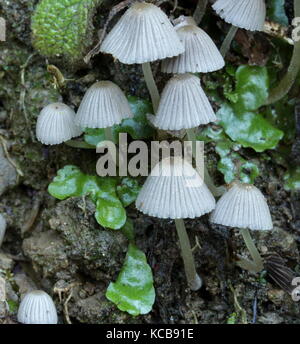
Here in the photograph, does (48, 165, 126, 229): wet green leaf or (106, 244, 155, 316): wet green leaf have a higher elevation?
(48, 165, 126, 229): wet green leaf

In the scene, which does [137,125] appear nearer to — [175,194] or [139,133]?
[139,133]

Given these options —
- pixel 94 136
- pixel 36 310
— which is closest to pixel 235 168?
pixel 94 136

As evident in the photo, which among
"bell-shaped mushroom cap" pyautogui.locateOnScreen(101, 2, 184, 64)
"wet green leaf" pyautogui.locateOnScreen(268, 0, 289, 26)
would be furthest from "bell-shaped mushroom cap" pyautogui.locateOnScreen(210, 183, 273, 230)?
"wet green leaf" pyautogui.locateOnScreen(268, 0, 289, 26)

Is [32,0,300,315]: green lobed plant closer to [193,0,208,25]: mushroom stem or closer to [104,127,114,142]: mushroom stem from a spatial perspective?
[104,127,114,142]: mushroom stem

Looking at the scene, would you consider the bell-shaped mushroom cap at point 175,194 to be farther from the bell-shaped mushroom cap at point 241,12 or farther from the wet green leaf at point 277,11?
the wet green leaf at point 277,11

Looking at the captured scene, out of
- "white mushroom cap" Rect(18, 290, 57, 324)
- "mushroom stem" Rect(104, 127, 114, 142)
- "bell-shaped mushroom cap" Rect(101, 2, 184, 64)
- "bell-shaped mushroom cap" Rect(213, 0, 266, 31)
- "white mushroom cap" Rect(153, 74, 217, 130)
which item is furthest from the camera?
"mushroom stem" Rect(104, 127, 114, 142)

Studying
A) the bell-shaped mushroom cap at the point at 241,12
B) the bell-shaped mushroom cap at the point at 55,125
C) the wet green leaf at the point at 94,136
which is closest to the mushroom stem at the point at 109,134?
the wet green leaf at the point at 94,136

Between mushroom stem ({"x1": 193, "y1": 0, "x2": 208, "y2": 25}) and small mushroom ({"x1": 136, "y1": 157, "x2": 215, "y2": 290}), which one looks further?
mushroom stem ({"x1": 193, "y1": 0, "x2": 208, "y2": 25})
